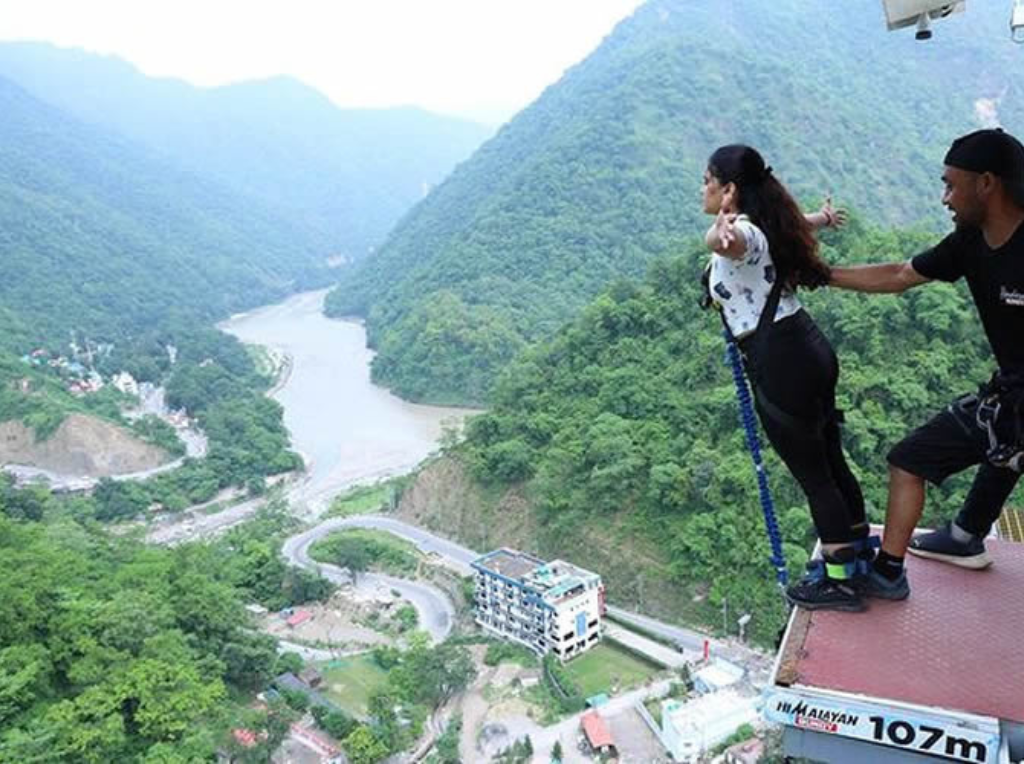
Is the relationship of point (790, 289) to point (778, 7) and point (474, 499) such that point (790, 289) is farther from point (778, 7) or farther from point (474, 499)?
point (778, 7)

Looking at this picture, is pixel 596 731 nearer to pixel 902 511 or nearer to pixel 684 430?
pixel 684 430

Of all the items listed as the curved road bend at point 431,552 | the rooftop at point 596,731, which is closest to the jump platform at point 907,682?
the rooftop at point 596,731

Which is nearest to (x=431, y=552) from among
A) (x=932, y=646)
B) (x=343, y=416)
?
(x=343, y=416)

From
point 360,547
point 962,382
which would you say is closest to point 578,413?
point 360,547

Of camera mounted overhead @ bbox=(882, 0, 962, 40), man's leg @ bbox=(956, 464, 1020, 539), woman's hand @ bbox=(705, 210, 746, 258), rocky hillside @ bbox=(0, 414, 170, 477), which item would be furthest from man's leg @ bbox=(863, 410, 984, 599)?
rocky hillside @ bbox=(0, 414, 170, 477)

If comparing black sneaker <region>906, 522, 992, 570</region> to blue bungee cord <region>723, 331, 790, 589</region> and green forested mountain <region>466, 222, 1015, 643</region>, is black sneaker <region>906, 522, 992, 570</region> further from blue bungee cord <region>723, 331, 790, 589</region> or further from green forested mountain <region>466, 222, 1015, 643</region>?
green forested mountain <region>466, 222, 1015, 643</region>

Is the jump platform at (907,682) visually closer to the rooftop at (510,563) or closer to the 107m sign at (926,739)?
the 107m sign at (926,739)
